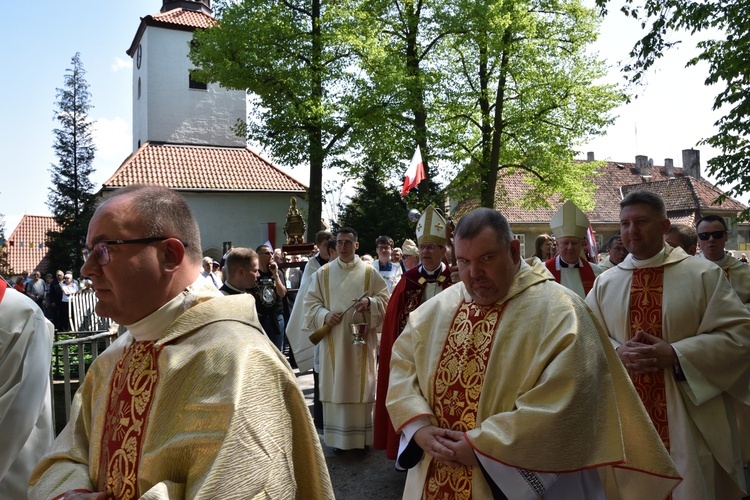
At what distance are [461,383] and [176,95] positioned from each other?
33516 millimetres

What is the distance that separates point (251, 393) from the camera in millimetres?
1765

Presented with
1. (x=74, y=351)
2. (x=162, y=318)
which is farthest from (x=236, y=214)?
(x=162, y=318)

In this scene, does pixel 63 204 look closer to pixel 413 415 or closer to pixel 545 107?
pixel 545 107

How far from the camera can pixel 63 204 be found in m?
37.1

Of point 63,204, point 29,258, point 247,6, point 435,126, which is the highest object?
point 247,6

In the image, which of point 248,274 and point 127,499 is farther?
point 248,274

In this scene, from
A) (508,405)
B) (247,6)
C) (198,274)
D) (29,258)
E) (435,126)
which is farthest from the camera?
(29,258)

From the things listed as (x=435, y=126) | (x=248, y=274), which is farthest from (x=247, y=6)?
(x=248, y=274)

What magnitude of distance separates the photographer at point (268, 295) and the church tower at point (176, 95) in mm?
25218

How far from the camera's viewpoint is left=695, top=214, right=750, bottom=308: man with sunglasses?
544cm

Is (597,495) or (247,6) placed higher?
(247,6)

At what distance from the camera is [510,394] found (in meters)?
2.90

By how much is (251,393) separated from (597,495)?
6.34 ft

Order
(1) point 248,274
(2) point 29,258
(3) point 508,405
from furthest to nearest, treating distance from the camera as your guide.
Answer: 1. (2) point 29,258
2. (1) point 248,274
3. (3) point 508,405
